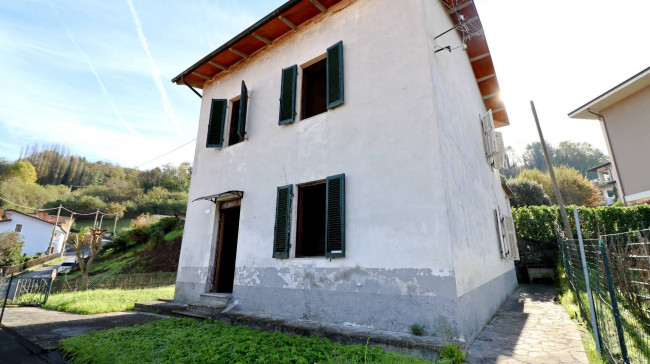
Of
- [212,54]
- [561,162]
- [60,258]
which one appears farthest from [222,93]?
[561,162]

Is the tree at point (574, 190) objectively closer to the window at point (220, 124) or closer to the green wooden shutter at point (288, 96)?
the green wooden shutter at point (288, 96)

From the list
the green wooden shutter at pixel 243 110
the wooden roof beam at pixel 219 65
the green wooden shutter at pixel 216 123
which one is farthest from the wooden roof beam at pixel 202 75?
the green wooden shutter at pixel 243 110

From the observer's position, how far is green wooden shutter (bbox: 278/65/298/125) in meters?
6.18

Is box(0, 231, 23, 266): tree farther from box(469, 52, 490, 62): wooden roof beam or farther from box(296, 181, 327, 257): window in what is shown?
box(469, 52, 490, 62): wooden roof beam

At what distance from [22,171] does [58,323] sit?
235ft

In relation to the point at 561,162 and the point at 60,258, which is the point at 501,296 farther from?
the point at 561,162

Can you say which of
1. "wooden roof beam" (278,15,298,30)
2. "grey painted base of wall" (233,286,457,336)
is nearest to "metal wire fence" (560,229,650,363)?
"grey painted base of wall" (233,286,457,336)

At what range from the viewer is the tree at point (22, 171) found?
53556mm

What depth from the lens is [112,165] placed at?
71.8 meters

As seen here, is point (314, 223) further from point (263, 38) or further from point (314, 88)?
point (263, 38)

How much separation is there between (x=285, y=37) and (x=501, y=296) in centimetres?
847

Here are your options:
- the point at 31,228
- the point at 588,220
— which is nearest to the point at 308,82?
the point at 588,220

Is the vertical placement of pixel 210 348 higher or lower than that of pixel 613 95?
lower

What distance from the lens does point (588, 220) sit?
12.5 meters
